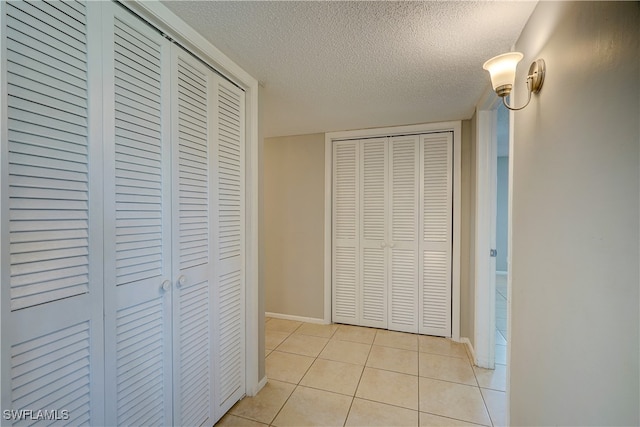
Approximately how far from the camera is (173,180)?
4.41ft

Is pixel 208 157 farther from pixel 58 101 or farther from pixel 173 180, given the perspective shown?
pixel 58 101

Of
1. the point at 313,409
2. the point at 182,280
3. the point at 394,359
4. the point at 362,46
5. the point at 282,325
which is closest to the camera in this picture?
the point at 182,280

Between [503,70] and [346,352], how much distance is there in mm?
2430

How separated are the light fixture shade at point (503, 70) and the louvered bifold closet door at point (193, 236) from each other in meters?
1.43

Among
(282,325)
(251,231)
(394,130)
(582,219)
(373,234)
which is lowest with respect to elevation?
(282,325)

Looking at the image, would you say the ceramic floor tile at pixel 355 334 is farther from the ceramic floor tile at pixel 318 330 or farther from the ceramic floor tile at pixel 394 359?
the ceramic floor tile at pixel 394 359

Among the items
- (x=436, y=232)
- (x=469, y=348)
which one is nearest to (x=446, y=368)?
(x=469, y=348)

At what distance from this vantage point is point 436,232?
2926 mm

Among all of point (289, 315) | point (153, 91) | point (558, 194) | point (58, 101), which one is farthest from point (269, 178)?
point (558, 194)

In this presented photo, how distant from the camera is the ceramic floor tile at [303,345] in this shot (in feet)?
8.59

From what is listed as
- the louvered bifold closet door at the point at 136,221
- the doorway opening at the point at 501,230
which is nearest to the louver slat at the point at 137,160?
the louvered bifold closet door at the point at 136,221

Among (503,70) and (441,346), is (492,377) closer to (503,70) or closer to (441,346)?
(441,346)

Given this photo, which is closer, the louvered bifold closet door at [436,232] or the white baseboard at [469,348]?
the white baseboard at [469,348]

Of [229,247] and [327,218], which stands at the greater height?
[327,218]
